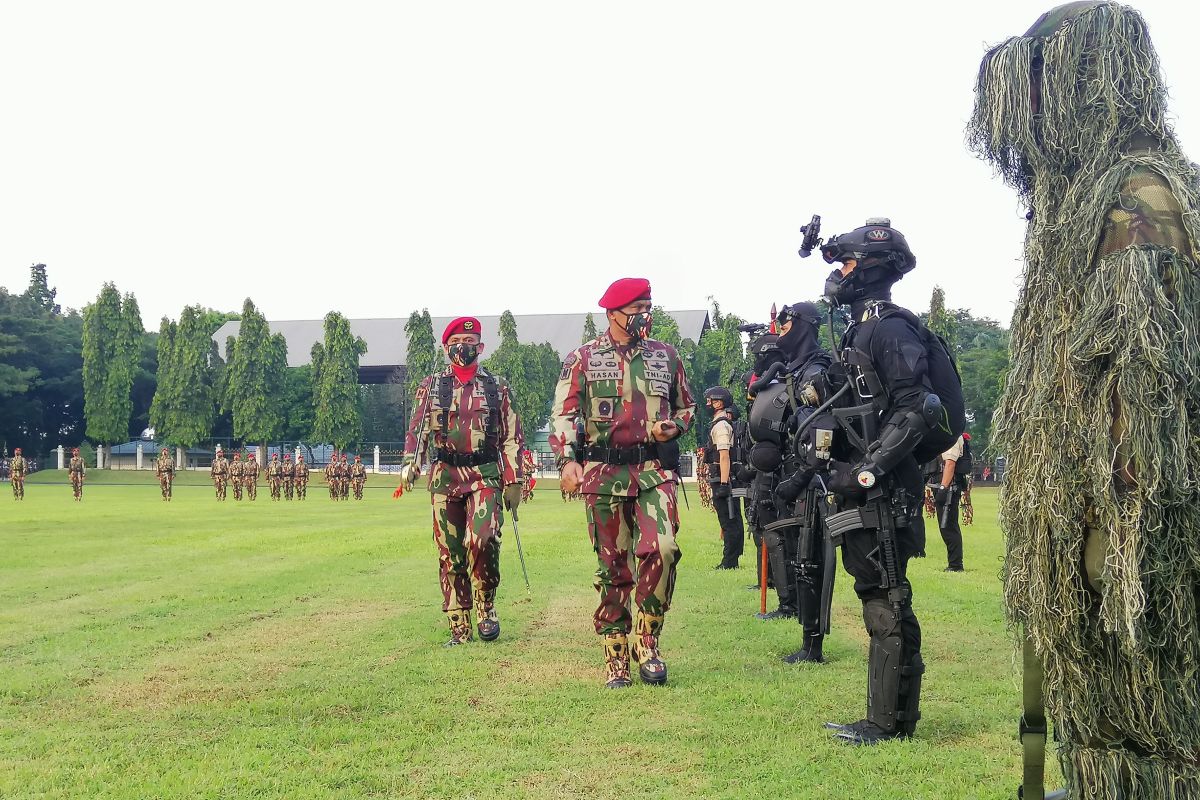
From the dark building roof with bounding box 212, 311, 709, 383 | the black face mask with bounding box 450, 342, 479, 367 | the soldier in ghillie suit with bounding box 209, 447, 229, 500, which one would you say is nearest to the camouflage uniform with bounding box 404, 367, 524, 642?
the black face mask with bounding box 450, 342, 479, 367

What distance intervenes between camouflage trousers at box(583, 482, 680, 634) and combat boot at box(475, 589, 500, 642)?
1640mm

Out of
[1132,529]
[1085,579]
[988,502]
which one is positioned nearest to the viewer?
[1132,529]

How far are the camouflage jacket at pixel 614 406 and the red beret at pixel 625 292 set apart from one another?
30 centimetres

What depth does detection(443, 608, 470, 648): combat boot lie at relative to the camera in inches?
346

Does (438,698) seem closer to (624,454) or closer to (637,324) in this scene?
(624,454)

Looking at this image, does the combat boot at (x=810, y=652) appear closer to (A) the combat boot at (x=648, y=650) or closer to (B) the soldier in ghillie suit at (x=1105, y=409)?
(A) the combat boot at (x=648, y=650)

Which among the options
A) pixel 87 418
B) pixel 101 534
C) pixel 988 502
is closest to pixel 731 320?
pixel 988 502

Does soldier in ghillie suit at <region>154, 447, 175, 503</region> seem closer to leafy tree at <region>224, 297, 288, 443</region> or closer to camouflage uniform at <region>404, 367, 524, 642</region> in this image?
leafy tree at <region>224, 297, 288, 443</region>

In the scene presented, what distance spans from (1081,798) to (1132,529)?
0.87 m

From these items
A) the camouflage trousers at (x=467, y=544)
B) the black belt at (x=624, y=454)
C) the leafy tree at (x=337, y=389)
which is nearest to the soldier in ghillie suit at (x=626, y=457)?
the black belt at (x=624, y=454)

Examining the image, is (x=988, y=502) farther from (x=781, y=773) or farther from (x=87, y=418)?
(x=87, y=418)

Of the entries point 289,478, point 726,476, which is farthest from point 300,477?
point 726,476

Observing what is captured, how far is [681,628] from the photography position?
948 centimetres

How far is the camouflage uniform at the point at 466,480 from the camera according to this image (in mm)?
8914
